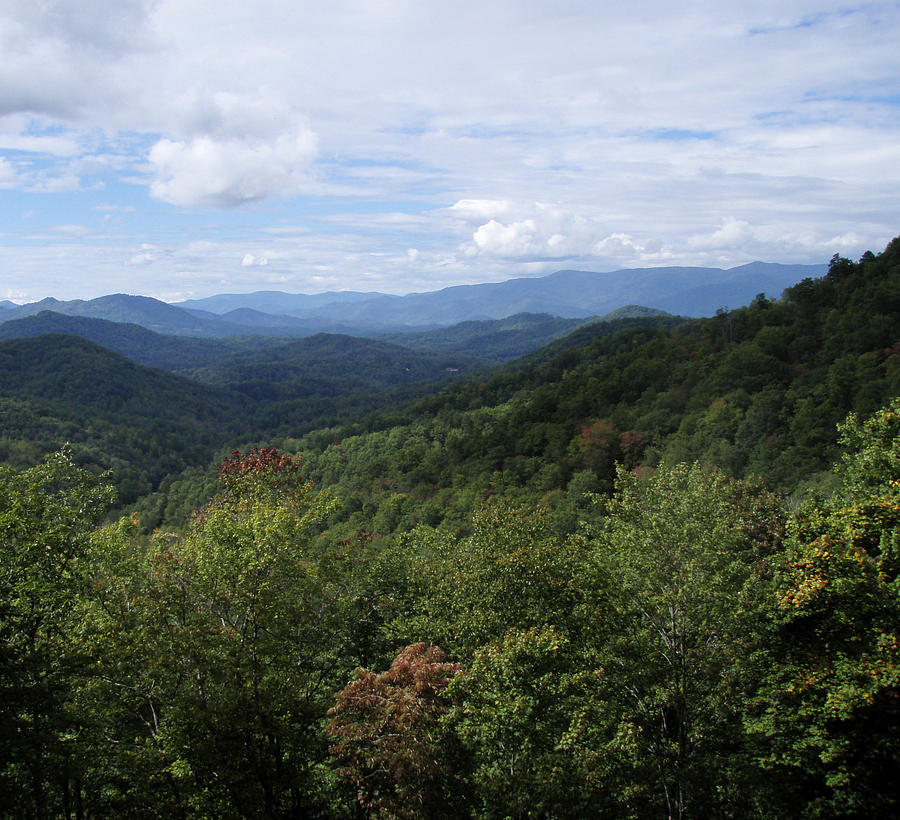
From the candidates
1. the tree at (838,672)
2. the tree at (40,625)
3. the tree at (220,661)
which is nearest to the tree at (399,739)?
the tree at (220,661)

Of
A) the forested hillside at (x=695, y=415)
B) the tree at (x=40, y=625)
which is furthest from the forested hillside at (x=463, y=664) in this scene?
the forested hillside at (x=695, y=415)

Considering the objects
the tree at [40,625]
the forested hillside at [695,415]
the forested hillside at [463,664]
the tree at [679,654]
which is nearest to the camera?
the tree at [40,625]

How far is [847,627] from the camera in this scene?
42.0 feet

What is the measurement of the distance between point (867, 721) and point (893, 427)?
9.20 m

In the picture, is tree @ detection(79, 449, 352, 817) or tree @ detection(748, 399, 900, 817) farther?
tree @ detection(748, 399, 900, 817)

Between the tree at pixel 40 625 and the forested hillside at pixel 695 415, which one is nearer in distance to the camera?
the tree at pixel 40 625

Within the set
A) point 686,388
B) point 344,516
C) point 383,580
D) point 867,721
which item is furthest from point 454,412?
point 867,721

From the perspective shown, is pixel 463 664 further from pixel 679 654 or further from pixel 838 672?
pixel 838 672

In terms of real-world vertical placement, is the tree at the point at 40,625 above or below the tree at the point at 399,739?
above

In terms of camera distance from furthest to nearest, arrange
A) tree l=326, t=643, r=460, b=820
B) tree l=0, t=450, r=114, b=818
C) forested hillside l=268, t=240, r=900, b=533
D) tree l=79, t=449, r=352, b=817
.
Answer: forested hillside l=268, t=240, r=900, b=533, tree l=326, t=643, r=460, b=820, tree l=79, t=449, r=352, b=817, tree l=0, t=450, r=114, b=818

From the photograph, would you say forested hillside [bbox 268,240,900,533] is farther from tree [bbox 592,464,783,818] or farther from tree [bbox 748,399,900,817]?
tree [bbox 592,464,783,818]

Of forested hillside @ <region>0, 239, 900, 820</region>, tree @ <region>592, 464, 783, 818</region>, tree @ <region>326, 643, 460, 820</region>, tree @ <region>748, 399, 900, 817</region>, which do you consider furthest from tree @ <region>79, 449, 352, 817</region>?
tree @ <region>748, 399, 900, 817</region>

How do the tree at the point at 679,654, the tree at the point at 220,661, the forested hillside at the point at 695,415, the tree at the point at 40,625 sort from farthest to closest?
the forested hillside at the point at 695,415, the tree at the point at 679,654, the tree at the point at 220,661, the tree at the point at 40,625

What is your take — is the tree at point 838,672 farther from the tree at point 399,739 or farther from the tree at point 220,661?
the tree at point 220,661
